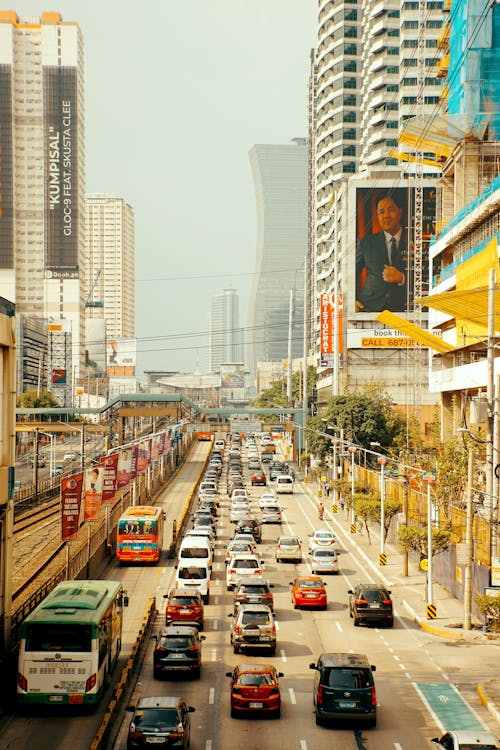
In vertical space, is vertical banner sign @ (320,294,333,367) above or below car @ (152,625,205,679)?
above

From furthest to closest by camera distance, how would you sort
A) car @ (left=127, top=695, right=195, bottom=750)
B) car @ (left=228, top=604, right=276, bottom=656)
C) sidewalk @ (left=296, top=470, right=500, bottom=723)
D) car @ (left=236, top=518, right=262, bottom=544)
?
1. car @ (left=236, top=518, right=262, bottom=544)
2. car @ (left=228, top=604, right=276, bottom=656)
3. sidewalk @ (left=296, top=470, right=500, bottom=723)
4. car @ (left=127, top=695, right=195, bottom=750)

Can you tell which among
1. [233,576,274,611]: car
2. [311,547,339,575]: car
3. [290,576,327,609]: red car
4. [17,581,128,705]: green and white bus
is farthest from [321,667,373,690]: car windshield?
[311,547,339,575]: car

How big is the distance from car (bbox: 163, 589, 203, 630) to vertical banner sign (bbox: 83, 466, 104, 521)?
387 inches

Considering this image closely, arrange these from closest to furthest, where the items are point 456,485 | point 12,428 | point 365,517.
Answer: point 12,428, point 456,485, point 365,517

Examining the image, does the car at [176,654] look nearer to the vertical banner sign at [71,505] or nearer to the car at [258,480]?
the vertical banner sign at [71,505]

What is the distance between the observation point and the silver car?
4838 centimetres

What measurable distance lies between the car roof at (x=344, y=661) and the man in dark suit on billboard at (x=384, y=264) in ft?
343

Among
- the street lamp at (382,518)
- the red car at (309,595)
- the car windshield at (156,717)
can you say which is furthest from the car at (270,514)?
the car windshield at (156,717)

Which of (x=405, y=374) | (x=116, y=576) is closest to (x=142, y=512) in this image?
(x=116, y=576)

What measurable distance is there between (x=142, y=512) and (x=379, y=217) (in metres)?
83.0

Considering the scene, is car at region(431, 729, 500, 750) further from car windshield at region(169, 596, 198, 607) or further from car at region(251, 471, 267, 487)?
car at region(251, 471, 267, 487)

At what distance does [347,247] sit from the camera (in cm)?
13075

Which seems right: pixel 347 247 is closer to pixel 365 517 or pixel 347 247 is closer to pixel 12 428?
pixel 365 517

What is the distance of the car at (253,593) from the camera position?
35.9m
